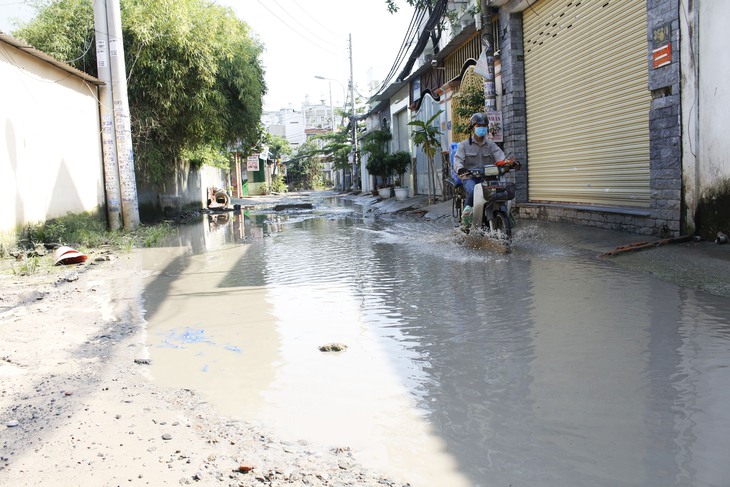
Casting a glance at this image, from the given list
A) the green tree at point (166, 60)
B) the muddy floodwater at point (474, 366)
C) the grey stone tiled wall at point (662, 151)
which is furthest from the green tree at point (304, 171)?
the muddy floodwater at point (474, 366)

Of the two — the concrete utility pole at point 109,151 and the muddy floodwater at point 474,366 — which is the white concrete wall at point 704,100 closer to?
the muddy floodwater at point 474,366

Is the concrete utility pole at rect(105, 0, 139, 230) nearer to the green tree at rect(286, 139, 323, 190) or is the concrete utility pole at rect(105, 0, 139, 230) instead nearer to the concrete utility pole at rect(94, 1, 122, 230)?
the concrete utility pole at rect(94, 1, 122, 230)

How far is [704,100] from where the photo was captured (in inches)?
272

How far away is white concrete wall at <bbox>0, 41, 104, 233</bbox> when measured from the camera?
30.7 feet

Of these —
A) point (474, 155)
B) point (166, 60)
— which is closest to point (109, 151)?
point (166, 60)

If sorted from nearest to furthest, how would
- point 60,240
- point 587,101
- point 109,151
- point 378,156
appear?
point 60,240
point 587,101
point 109,151
point 378,156

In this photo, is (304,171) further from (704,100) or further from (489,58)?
(704,100)

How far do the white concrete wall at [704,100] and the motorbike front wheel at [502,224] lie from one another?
6.71 ft

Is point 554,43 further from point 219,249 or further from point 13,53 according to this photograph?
point 13,53

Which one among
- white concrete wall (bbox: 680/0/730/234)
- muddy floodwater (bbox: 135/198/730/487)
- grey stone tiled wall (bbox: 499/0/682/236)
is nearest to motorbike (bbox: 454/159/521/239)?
muddy floodwater (bbox: 135/198/730/487)

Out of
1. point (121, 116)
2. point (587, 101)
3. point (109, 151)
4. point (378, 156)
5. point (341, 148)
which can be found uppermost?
point (341, 148)

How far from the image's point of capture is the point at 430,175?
21.2m

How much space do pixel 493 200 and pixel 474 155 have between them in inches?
43.7

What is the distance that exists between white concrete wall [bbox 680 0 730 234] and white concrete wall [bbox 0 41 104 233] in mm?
8928
